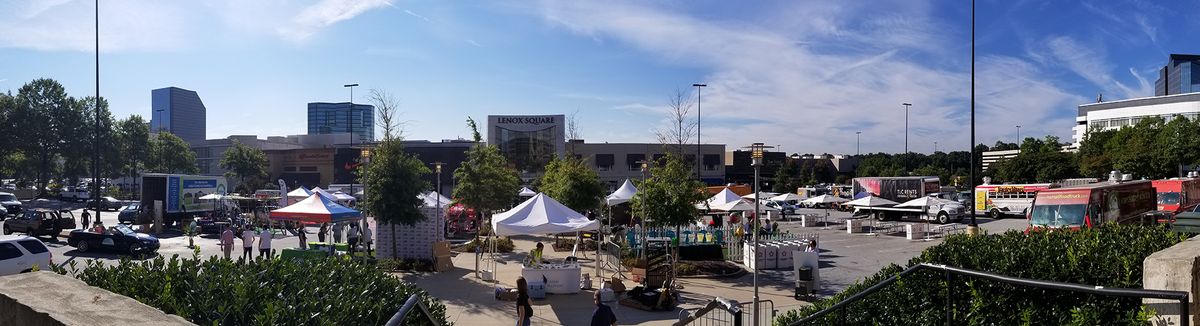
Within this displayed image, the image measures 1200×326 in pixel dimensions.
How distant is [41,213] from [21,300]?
3252 centimetres

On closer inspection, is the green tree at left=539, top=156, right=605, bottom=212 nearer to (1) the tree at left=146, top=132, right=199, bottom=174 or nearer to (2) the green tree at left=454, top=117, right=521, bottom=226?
(2) the green tree at left=454, top=117, right=521, bottom=226

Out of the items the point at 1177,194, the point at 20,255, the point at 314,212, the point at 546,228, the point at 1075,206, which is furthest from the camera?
the point at 1177,194

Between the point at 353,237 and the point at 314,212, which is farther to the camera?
the point at 353,237

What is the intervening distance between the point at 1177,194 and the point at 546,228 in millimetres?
30977

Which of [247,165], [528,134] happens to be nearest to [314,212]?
[528,134]

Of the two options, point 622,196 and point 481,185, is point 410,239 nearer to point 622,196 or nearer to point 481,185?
point 481,185

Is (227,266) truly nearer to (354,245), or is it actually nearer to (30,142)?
(354,245)

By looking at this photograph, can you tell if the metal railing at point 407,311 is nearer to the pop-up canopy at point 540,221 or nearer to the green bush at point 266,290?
the green bush at point 266,290

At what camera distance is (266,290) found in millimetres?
6223

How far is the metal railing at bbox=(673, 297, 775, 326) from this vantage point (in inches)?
382

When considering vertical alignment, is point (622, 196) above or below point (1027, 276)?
below

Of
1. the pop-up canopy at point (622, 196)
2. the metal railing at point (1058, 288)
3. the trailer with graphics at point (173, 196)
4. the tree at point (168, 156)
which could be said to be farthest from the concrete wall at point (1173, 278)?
the tree at point (168, 156)

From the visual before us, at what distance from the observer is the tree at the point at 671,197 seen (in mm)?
21156

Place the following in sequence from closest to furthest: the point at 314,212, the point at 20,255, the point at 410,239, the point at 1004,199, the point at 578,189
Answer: the point at 20,255, the point at 314,212, the point at 410,239, the point at 578,189, the point at 1004,199
